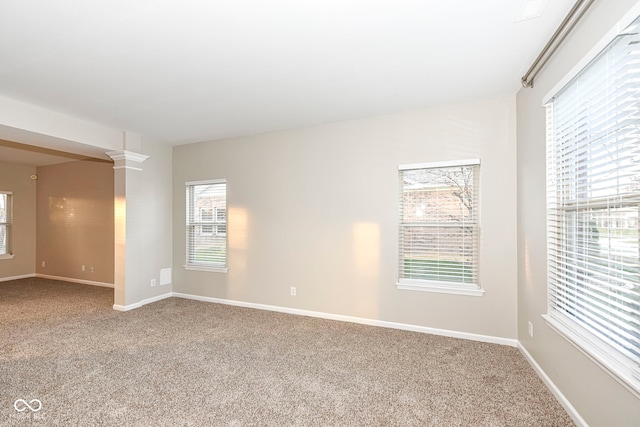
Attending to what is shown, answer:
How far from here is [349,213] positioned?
13.4ft

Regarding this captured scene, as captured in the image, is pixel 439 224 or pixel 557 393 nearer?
pixel 557 393

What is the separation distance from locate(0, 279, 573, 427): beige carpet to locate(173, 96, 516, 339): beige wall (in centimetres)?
38

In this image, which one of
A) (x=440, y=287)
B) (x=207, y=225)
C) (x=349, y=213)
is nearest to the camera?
(x=440, y=287)

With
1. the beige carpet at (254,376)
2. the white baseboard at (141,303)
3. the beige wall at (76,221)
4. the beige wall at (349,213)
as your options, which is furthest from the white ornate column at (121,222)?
the beige wall at (76,221)

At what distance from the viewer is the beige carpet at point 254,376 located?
216 centimetres

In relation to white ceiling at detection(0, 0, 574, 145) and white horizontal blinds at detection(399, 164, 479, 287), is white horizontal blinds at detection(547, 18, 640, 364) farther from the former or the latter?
white horizontal blinds at detection(399, 164, 479, 287)

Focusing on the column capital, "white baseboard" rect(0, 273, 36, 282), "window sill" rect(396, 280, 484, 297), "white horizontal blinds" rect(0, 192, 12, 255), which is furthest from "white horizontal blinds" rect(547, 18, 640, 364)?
"white horizontal blinds" rect(0, 192, 12, 255)

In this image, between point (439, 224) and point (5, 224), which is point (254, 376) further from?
point (5, 224)

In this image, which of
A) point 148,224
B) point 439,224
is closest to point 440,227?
point 439,224

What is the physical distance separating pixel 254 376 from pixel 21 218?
7.56 meters

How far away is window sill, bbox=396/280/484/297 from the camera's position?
11.4ft

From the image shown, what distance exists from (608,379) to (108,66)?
4052mm

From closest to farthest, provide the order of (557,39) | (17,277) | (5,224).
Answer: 1. (557,39)
2. (5,224)
3. (17,277)

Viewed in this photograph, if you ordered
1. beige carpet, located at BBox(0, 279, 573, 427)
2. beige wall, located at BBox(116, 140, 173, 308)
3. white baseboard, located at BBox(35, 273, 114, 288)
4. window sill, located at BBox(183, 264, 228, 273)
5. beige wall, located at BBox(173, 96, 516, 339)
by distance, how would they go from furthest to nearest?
white baseboard, located at BBox(35, 273, 114, 288)
window sill, located at BBox(183, 264, 228, 273)
beige wall, located at BBox(116, 140, 173, 308)
beige wall, located at BBox(173, 96, 516, 339)
beige carpet, located at BBox(0, 279, 573, 427)
